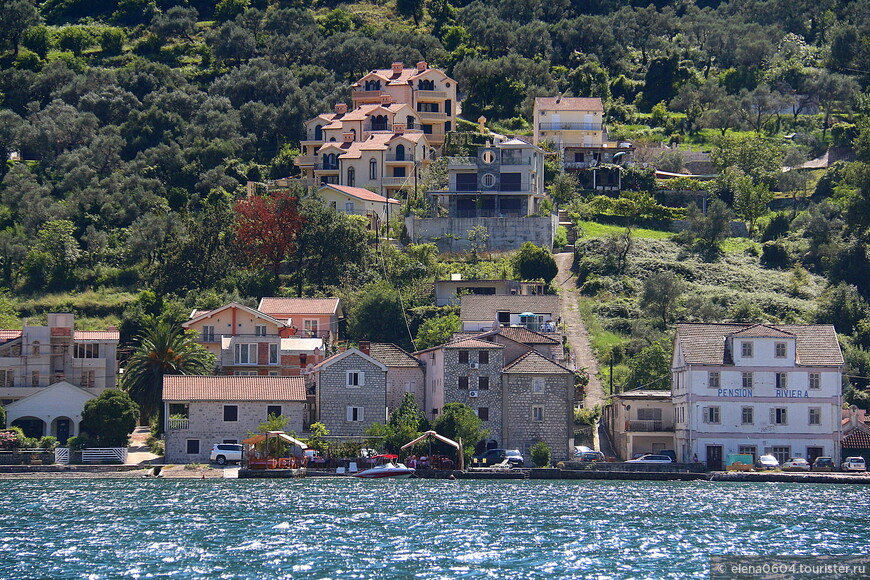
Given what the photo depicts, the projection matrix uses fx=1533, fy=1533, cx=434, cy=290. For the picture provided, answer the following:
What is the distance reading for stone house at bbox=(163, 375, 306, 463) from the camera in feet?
272

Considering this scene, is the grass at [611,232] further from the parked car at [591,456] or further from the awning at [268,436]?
the awning at [268,436]

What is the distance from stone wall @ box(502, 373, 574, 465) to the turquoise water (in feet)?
27.5

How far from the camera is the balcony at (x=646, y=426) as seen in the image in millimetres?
86750

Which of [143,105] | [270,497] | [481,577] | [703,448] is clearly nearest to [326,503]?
[270,497]

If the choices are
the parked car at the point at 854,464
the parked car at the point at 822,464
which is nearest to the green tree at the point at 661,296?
the parked car at the point at 822,464

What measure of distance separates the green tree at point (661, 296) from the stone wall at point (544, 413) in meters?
21.6

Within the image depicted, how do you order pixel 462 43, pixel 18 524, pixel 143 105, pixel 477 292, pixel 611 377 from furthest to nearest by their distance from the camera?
pixel 462 43
pixel 143 105
pixel 477 292
pixel 611 377
pixel 18 524

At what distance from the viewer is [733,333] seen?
86812 millimetres

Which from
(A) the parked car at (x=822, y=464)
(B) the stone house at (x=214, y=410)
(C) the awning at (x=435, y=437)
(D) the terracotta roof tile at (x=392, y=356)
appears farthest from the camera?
(D) the terracotta roof tile at (x=392, y=356)

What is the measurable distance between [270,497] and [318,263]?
4425 centimetres

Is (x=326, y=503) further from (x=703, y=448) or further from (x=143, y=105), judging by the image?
(x=143, y=105)

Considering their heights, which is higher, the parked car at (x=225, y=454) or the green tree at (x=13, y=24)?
the green tree at (x=13, y=24)

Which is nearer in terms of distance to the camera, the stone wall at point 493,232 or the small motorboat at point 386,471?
the small motorboat at point 386,471

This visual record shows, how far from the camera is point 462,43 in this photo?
174 m
